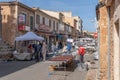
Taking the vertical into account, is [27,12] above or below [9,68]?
above

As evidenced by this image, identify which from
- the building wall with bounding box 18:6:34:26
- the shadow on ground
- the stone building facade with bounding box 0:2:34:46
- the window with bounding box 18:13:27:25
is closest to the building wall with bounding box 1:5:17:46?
the stone building facade with bounding box 0:2:34:46

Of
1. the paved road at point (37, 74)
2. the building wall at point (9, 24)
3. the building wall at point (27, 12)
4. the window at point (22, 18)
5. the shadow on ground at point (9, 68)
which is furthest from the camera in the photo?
the building wall at point (27, 12)

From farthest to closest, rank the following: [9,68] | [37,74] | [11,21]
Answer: [11,21], [9,68], [37,74]

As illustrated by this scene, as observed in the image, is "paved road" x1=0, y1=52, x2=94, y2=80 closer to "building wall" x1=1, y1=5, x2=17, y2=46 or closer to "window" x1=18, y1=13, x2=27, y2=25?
"building wall" x1=1, y1=5, x2=17, y2=46

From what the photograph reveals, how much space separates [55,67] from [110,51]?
11480 mm

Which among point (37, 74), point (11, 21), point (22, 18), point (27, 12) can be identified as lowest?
point (37, 74)

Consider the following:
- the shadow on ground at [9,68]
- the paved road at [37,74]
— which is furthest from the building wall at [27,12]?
the paved road at [37,74]

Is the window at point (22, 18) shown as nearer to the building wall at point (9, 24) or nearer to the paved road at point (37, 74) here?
the building wall at point (9, 24)

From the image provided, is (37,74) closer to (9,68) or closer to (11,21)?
(9,68)

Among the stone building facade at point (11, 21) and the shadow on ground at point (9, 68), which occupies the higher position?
the stone building facade at point (11, 21)

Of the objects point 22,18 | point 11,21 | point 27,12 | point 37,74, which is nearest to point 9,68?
point 37,74

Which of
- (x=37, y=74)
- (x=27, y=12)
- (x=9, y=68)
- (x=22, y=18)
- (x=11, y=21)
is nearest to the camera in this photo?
(x=37, y=74)

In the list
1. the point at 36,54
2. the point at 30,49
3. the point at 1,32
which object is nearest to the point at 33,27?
the point at 1,32

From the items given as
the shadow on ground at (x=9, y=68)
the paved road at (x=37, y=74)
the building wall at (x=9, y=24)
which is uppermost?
the building wall at (x=9, y=24)
